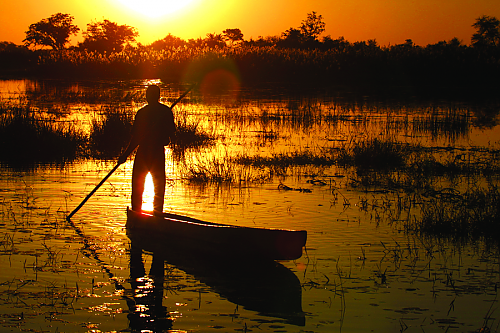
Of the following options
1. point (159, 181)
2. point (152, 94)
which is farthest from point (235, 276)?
point (152, 94)

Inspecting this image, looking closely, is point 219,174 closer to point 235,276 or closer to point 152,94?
point 152,94

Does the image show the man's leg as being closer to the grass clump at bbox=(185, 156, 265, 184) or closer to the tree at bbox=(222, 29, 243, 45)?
the grass clump at bbox=(185, 156, 265, 184)

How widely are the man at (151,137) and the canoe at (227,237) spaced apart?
1.96 ft

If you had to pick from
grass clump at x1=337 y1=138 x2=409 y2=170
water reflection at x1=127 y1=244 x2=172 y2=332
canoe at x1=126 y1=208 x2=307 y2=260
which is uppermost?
grass clump at x1=337 y1=138 x2=409 y2=170

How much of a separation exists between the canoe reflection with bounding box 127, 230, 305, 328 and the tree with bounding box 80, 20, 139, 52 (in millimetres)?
79850

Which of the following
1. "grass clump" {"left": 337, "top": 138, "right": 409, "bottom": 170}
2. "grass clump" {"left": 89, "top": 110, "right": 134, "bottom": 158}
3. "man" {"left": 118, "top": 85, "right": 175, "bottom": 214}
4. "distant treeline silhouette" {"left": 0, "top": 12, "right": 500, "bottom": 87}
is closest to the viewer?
"man" {"left": 118, "top": 85, "right": 175, "bottom": 214}

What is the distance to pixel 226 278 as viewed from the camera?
6.54 meters

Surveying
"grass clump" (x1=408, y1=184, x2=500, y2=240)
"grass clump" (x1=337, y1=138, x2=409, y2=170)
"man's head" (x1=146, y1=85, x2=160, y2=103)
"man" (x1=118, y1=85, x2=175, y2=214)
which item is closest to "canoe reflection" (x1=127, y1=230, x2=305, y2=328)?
"man" (x1=118, y1=85, x2=175, y2=214)

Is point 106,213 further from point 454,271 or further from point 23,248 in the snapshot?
point 454,271

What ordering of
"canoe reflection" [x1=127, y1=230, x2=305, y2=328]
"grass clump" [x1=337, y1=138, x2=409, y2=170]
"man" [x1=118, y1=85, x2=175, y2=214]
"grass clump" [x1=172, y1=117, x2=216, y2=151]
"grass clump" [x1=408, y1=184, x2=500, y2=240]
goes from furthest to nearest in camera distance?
"grass clump" [x1=172, y1=117, x2=216, y2=151] → "grass clump" [x1=337, y1=138, x2=409, y2=170] → "grass clump" [x1=408, y1=184, x2=500, y2=240] → "man" [x1=118, y1=85, x2=175, y2=214] → "canoe reflection" [x1=127, y1=230, x2=305, y2=328]

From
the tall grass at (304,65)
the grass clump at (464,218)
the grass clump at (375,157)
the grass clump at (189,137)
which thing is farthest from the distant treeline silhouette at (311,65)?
the grass clump at (464,218)

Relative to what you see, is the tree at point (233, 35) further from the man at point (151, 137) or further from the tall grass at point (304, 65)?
the man at point (151, 137)

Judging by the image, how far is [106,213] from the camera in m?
9.35

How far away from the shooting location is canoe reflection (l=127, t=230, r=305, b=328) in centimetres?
571
